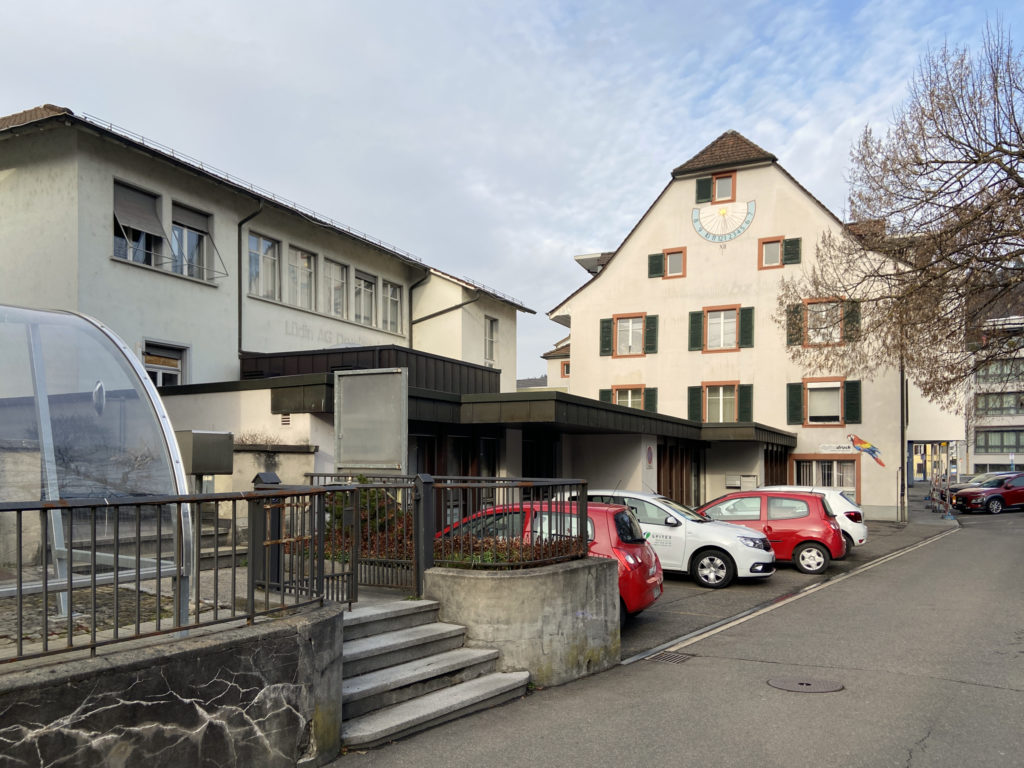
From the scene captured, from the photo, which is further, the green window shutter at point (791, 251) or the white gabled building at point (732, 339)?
the green window shutter at point (791, 251)

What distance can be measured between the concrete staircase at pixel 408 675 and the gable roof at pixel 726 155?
3030 centimetres

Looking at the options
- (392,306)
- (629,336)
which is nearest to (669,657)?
(392,306)

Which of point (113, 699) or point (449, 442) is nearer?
point (113, 699)

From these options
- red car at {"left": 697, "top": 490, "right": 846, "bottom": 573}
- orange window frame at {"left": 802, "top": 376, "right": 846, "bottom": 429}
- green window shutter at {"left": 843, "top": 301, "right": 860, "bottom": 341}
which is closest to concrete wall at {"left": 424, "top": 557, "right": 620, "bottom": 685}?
red car at {"left": 697, "top": 490, "right": 846, "bottom": 573}

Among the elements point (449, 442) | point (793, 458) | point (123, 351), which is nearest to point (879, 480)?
point (793, 458)

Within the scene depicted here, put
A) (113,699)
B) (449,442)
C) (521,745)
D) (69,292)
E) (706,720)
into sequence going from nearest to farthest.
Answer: (113,699) < (521,745) < (706,720) < (69,292) < (449,442)

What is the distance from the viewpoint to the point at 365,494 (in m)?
8.22

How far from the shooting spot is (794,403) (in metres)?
32.8

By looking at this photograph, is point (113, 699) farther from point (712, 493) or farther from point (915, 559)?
point (712, 493)

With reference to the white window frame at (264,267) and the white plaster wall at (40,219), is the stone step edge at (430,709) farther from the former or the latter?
the white window frame at (264,267)

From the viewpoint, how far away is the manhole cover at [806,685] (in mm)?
7453

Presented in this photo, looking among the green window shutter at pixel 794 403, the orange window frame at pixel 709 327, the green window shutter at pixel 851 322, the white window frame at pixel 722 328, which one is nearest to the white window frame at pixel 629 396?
the orange window frame at pixel 709 327

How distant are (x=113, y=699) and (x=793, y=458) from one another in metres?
31.8

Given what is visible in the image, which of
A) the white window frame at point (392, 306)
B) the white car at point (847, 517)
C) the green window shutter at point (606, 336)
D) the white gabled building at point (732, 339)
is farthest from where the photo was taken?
the green window shutter at point (606, 336)
